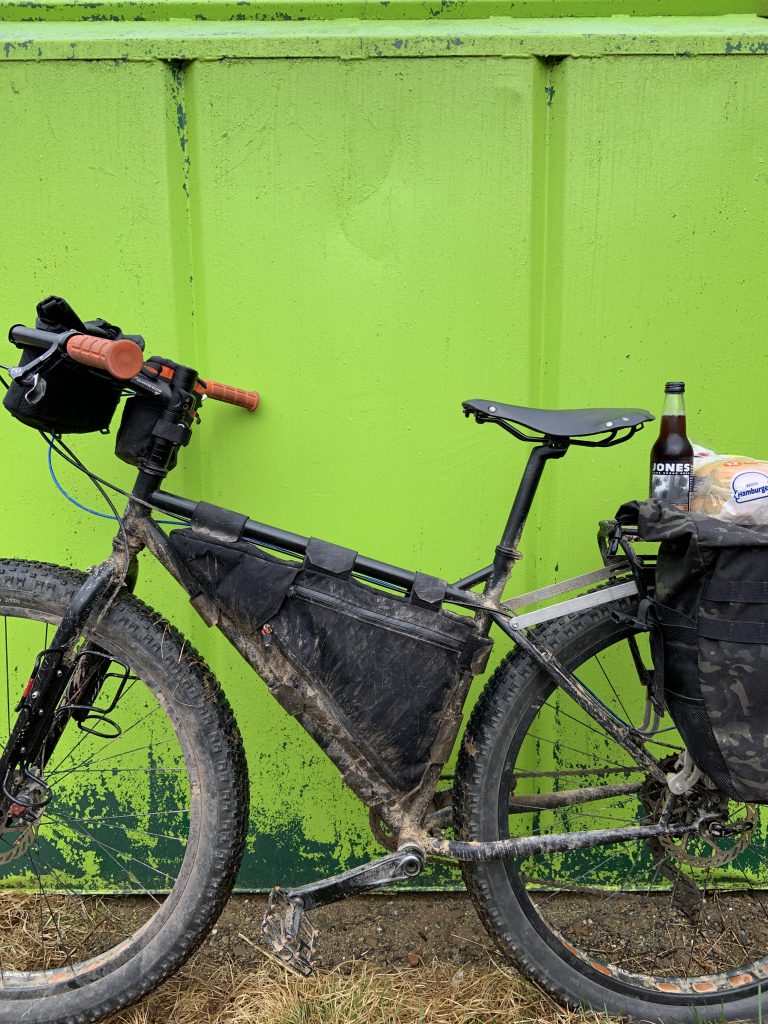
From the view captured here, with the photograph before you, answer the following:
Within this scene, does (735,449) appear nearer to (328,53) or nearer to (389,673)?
(389,673)

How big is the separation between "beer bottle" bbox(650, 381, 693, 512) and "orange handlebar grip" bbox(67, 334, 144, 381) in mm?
1218

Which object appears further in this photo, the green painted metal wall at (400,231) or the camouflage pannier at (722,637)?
the green painted metal wall at (400,231)

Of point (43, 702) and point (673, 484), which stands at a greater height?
point (673, 484)

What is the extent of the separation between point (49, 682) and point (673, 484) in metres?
1.55

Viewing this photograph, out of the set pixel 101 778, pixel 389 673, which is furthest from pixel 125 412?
pixel 101 778

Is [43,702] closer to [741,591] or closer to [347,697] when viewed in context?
[347,697]

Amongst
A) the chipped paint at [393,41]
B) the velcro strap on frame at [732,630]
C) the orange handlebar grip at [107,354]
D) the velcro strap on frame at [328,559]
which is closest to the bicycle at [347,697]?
the velcro strap on frame at [328,559]

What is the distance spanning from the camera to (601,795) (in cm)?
→ 203

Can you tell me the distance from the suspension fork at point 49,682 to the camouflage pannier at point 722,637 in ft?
4.15

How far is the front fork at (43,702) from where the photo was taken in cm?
187

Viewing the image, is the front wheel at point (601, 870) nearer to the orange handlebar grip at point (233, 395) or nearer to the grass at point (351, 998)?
the grass at point (351, 998)

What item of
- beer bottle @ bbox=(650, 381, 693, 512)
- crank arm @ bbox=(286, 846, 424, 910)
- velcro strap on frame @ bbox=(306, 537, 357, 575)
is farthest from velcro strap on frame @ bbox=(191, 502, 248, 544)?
beer bottle @ bbox=(650, 381, 693, 512)

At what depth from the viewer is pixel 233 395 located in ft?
7.01

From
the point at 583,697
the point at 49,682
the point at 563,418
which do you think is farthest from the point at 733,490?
the point at 49,682
